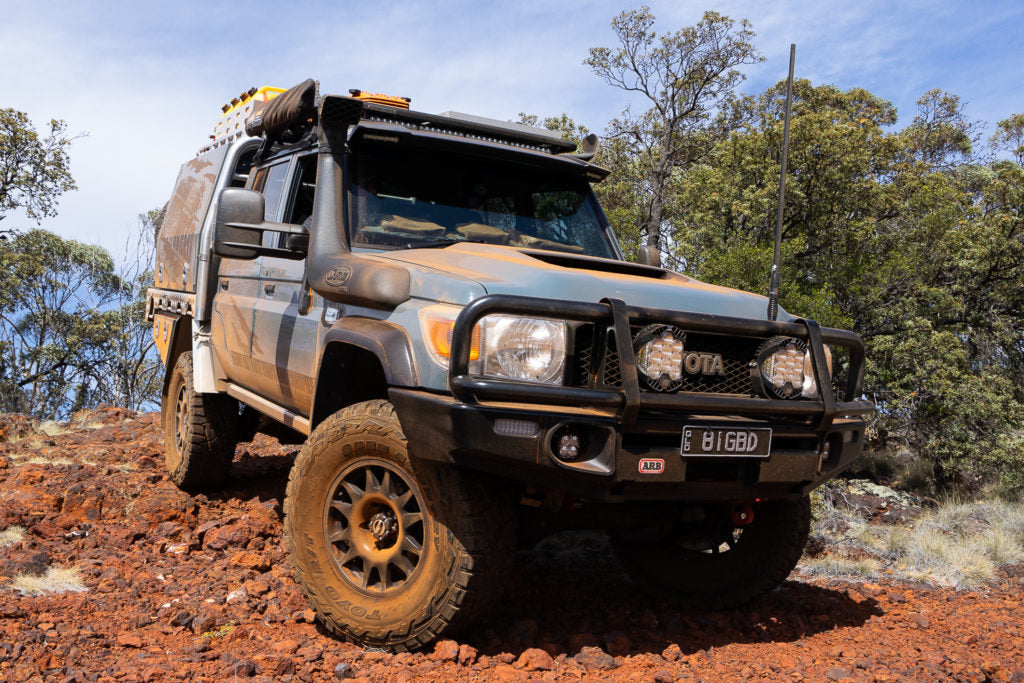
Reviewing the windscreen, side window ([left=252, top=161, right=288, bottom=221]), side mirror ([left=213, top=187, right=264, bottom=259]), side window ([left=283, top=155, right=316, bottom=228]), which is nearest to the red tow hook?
the windscreen

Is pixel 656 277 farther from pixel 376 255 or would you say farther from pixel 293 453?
pixel 293 453

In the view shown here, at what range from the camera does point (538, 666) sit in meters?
3.29

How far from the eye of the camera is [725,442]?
3.15 meters

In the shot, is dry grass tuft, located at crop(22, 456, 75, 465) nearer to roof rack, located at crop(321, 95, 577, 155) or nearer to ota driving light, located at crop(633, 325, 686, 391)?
roof rack, located at crop(321, 95, 577, 155)

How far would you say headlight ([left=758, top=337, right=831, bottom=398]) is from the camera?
3400 millimetres

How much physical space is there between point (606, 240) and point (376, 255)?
1524 millimetres

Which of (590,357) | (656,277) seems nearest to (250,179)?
(656,277)

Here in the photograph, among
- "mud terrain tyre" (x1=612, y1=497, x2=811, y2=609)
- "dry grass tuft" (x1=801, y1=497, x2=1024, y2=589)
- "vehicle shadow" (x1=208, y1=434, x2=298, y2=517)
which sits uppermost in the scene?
"mud terrain tyre" (x1=612, y1=497, x2=811, y2=609)

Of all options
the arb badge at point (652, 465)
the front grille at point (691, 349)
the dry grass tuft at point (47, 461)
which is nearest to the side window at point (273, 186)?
the front grille at point (691, 349)

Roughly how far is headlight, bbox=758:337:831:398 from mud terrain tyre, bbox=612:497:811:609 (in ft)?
2.59

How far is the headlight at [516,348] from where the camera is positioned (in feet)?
9.89

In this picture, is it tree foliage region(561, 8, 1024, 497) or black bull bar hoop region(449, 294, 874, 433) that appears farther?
tree foliage region(561, 8, 1024, 497)

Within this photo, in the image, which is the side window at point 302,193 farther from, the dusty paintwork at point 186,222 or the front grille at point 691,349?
the front grille at point 691,349

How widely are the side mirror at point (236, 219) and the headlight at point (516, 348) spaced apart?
4.92 ft
